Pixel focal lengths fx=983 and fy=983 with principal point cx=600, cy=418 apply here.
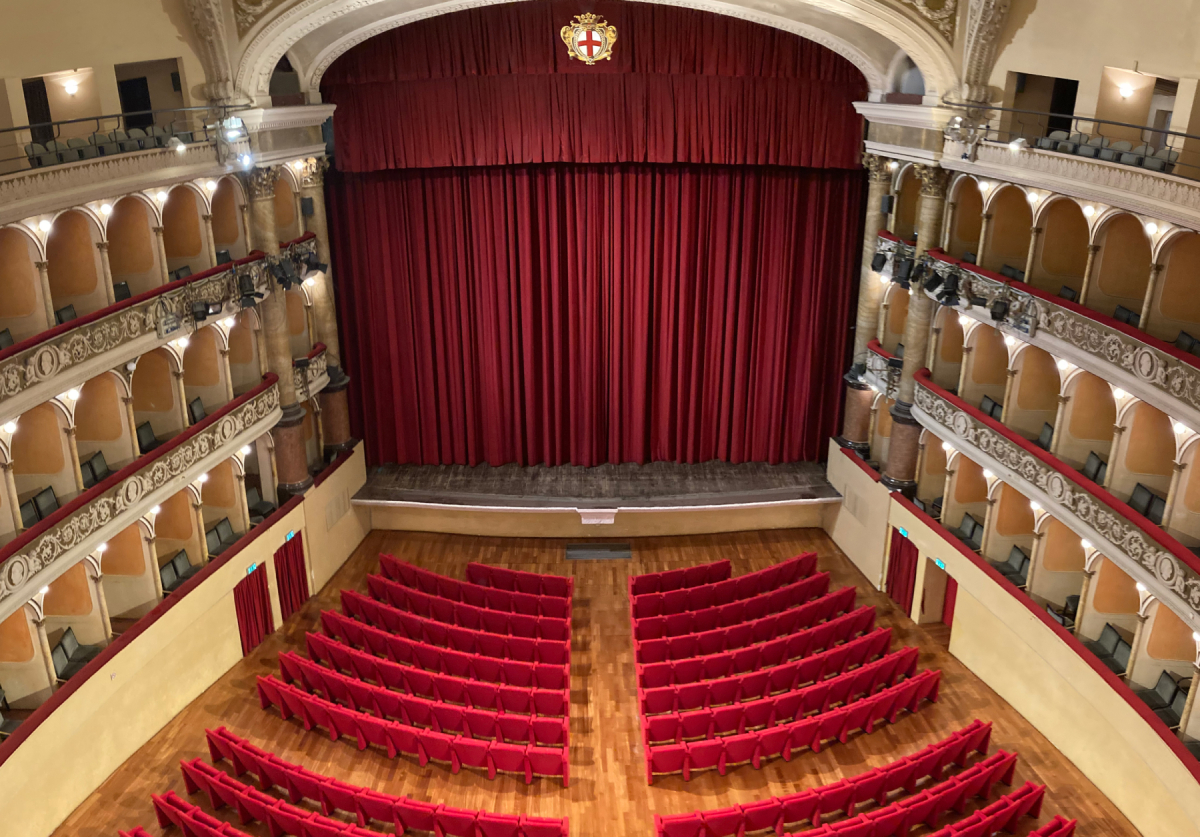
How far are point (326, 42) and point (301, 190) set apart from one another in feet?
7.66

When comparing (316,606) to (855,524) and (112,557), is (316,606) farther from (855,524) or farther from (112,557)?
(855,524)

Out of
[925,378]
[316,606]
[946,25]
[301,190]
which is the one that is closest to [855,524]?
[925,378]

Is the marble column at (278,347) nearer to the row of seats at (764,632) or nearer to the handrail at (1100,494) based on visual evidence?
the row of seats at (764,632)

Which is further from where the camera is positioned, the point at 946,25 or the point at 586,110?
the point at 586,110

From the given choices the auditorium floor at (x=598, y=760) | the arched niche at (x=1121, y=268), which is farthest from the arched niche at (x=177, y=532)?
the arched niche at (x=1121, y=268)

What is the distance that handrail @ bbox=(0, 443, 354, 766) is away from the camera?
10258 mm

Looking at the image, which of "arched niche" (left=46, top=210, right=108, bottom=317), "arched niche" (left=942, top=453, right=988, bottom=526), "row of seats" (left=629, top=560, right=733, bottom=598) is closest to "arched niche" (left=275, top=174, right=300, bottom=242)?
"arched niche" (left=46, top=210, right=108, bottom=317)

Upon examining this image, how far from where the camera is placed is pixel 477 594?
14984 mm

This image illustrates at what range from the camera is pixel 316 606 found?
15.7 metres

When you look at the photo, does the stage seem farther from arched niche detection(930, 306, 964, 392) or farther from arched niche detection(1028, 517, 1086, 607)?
arched niche detection(1028, 517, 1086, 607)

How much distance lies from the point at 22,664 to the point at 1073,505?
12.2m

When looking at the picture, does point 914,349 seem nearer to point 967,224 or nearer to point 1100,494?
point 967,224

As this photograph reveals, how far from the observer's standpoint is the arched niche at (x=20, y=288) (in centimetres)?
1070

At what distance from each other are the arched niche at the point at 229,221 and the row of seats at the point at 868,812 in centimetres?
997
